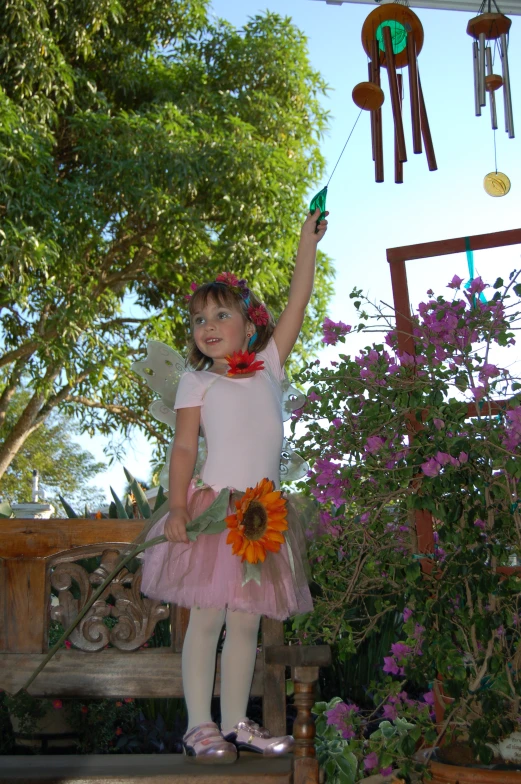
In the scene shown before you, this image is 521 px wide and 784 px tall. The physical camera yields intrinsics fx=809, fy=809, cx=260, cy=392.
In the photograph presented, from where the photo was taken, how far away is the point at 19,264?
7.38m

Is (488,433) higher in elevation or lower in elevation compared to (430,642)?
higher

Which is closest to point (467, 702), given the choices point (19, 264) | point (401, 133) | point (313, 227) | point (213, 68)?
point (313, 227)

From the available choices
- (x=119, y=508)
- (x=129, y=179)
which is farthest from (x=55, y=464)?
(x=119, y=508)

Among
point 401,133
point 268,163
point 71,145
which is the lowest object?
point 401,133

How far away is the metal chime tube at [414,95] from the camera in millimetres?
2268

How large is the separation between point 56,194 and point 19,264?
112 centimetres

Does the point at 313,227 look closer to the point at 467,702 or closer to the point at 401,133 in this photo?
the point at 401,133

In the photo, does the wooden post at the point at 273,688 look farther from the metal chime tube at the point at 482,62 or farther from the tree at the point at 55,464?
the tree at the point at 55,464

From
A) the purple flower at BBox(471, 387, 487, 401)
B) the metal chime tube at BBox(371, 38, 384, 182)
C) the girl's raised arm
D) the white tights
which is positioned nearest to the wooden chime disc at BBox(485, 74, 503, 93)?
the metal chime tube at BBox(371, 38, 384, 182)

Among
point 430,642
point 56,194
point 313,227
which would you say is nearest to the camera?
point 430,642

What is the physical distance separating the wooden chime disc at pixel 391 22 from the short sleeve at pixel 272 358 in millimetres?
952

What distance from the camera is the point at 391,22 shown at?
237cm

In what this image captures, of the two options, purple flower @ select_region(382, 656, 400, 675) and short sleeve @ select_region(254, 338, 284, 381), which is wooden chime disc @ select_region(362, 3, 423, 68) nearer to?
short sleeve @ select_region(254, 338, 284, 381)

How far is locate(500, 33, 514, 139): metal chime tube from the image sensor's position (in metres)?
2.69
